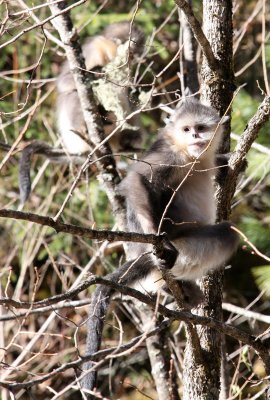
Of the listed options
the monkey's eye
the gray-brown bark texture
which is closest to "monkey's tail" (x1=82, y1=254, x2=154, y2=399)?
the gray-brown bark texture

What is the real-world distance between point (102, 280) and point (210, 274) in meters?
1.52

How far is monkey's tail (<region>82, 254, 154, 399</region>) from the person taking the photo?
344cm

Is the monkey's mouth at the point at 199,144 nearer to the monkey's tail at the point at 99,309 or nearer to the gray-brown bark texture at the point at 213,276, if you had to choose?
the gray-brown bark texture at the point at 213,276

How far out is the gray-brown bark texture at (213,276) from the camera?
13.2 feet

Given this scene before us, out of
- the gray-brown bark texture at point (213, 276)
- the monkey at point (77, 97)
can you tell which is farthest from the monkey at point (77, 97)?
the gray-brown bark texture at point (213, 276)

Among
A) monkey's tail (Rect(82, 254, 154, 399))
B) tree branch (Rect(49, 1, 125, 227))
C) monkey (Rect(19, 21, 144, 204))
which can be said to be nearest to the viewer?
monkey's tail (Rect(82, 254, 154, 399))

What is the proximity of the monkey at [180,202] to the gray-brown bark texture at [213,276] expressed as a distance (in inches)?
4.0

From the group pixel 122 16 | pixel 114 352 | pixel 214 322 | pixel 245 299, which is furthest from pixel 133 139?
pixel 114 352

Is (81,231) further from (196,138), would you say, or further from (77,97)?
(77,97)

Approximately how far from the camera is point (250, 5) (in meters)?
8.63

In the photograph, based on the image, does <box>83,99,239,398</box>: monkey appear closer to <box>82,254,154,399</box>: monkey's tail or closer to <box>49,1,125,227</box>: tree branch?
<box>82,254,154,399</box>: monkey's tail

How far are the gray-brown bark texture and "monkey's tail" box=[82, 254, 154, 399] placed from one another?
376mm

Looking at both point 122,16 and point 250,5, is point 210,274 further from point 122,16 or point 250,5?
point 250,5

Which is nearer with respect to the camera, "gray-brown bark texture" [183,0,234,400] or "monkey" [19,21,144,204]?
"gray-brown bark texture" [183,0,234,400]
